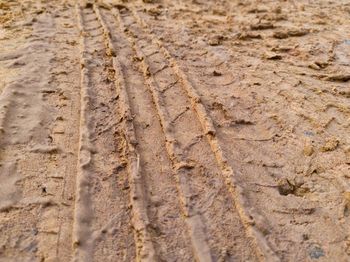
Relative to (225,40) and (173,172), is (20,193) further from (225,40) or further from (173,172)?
(225,40)

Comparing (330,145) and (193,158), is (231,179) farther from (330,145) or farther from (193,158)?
(330,145)

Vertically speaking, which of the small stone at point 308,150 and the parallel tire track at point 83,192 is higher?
the parallel tire track at point 83,192

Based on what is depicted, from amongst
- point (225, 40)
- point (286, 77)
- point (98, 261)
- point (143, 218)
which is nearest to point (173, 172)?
point (143, 218)

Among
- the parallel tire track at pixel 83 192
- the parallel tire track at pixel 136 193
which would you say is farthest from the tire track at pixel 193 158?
the parallel tire track at pixel 83 192

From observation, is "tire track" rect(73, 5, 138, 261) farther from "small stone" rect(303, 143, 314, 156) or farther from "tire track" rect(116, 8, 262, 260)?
"small stone" rect(303, 143, 314, 156)

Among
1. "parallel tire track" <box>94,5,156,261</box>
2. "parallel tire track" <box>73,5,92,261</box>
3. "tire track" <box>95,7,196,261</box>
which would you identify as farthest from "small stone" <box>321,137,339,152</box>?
"parallel tire track" <box>73,5,92,261</box>

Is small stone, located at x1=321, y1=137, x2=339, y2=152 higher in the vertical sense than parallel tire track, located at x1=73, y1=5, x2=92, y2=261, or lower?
lower

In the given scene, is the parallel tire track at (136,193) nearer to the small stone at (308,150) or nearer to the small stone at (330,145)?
the small stone at (308,150)

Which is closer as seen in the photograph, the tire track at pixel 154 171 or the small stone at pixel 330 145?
the tire track at pixel 154 171
